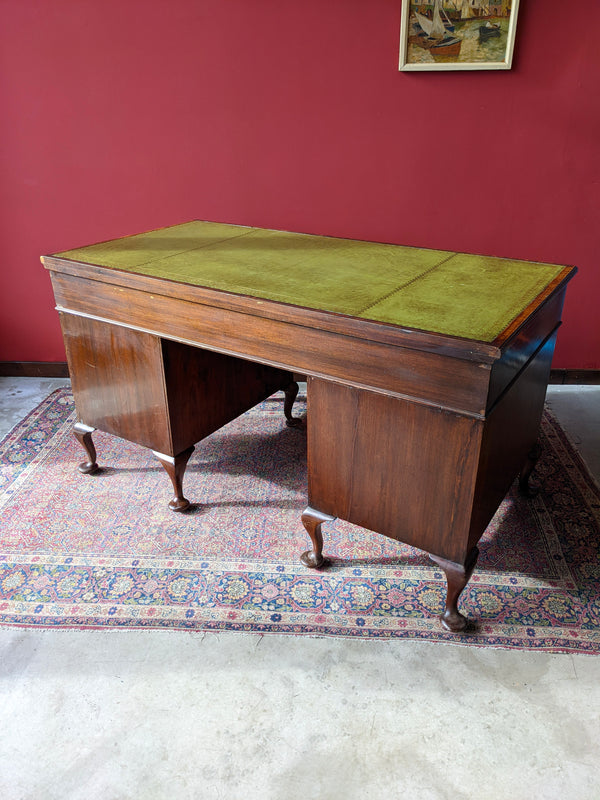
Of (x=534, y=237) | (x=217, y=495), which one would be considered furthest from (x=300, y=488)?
(x=534, y=237)

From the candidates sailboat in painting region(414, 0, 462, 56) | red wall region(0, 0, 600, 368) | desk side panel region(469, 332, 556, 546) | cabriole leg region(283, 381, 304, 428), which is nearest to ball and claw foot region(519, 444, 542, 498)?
desk side panel region(469, 332, 556, 546)

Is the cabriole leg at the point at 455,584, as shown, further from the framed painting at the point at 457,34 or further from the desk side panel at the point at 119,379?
the framed painting at the point at 457,34

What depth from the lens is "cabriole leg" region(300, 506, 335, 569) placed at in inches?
79.0

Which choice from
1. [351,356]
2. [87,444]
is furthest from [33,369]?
[351,356]

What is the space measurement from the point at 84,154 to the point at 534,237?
2.42 meters

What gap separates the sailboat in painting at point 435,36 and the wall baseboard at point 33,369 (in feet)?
8.61

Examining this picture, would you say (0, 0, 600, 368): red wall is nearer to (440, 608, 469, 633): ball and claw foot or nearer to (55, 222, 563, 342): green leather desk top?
(55, 222, 563, 342): green leather desk top

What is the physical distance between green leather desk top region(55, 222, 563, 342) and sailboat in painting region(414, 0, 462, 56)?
1.19 meters

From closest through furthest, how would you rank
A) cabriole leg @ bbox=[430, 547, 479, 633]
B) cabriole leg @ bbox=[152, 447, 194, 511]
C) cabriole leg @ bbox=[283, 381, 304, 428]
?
cabriole leg @ bbox=[430, 547, 479, 633], cabriole leg @ bbox=[152, 447, 194, 511], cabriole leg @ bbox=[283, 381, 304, 428]

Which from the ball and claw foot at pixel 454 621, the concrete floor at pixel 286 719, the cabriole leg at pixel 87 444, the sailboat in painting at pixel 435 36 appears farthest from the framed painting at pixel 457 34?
the concrete floor at pixel 286 719

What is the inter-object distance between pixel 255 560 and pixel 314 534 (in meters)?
0.26

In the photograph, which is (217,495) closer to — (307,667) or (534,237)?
(307,667)

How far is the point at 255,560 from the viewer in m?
2.17

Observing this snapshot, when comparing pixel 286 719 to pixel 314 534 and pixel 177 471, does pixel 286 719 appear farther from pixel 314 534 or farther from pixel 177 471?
pixel 177 471
